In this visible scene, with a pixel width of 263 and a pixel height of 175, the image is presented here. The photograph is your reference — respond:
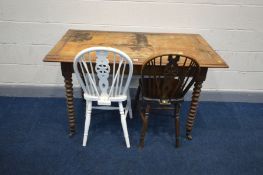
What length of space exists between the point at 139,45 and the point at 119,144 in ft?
2.71

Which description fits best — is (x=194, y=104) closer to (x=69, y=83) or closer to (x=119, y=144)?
(x=119, y=144)

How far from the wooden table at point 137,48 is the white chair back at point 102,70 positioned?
9 centimetres

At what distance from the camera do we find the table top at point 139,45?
1.61m

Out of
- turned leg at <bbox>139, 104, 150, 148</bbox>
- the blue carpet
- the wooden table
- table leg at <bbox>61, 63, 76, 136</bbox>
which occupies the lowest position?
the blue carpet

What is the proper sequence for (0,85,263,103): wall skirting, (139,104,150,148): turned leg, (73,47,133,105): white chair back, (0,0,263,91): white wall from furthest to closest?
1. (0,85,263,103): wall skirting
2. (0,0,263,91): white wall
3. (139,104,150,148): turned leg
4. (73,47,133,105): white chair back

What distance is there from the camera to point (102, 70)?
59.7 inches

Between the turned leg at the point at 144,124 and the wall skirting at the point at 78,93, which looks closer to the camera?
the turned leg at the point at 144,124

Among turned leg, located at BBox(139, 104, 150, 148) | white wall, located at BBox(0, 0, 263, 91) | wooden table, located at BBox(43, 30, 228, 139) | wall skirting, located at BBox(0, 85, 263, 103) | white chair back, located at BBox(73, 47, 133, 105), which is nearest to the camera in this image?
white chair back, located at BBox(73, 47, 133, 105)

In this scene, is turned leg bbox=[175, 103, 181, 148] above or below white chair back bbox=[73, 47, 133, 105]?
below

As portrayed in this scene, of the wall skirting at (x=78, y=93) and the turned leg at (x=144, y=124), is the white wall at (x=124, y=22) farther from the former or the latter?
the turned leg at (x=144, y=124)

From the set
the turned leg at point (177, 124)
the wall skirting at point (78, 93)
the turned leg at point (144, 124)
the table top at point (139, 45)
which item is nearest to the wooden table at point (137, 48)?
the table top at point (139, 45)

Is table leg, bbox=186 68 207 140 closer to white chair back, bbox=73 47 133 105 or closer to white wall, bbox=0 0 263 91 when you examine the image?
white chair back, bbox=73 47 133 105

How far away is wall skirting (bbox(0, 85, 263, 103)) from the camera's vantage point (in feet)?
8.17

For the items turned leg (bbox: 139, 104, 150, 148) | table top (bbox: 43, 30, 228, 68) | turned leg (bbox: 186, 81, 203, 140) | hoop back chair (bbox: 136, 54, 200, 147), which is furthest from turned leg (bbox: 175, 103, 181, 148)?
table top (bbox: 43, 30, 228, 68)
